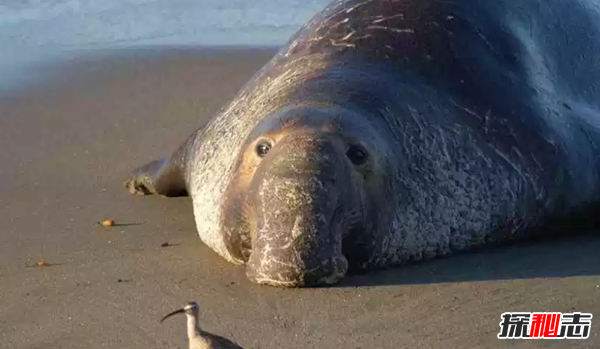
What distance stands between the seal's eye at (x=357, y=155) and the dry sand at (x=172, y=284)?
502 millimetres

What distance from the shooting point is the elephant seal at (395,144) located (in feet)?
20.0

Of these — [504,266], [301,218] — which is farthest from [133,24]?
[301,218]

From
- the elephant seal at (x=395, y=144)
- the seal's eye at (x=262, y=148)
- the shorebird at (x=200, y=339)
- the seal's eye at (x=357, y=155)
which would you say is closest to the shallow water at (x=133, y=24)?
the elephant seal at (x=395, y=144)

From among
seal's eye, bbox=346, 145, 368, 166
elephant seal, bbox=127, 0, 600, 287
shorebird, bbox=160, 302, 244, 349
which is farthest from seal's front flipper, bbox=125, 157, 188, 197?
shorebird, bbox=160, 302, 244, 349

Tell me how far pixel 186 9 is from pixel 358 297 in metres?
8.82

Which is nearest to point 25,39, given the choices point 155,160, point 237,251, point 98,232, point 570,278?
point 155,160

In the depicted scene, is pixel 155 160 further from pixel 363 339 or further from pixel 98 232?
pixel 363 339

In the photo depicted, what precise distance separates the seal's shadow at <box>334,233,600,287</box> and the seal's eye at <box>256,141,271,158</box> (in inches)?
25.9

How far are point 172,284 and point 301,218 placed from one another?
0.74 m

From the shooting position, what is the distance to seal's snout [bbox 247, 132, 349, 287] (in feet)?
19.6

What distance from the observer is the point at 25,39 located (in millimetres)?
12797

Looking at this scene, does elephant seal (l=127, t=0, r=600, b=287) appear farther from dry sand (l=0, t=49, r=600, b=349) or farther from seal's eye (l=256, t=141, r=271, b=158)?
dry sand (l=0, t=49, r=600, b=349)

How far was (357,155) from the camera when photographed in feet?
20.7

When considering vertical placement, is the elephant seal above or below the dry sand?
above
